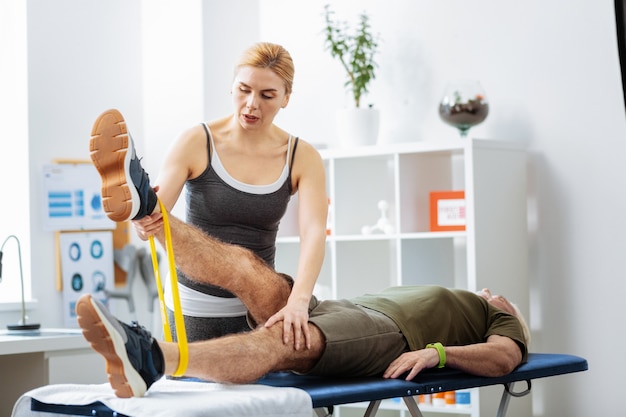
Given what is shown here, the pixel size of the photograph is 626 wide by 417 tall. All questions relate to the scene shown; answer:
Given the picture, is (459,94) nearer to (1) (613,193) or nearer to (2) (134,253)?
(1) (613,193)

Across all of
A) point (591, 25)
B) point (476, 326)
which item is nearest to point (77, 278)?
point (476, 326)

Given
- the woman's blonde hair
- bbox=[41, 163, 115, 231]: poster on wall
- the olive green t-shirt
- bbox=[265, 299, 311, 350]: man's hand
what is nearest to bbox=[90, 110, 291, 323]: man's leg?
bbox=[265, 299, 311, 350]: man's hand

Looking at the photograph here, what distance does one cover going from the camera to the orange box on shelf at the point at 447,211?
367cm

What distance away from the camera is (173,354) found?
1.95 meters

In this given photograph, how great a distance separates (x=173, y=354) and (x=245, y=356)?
215 mm

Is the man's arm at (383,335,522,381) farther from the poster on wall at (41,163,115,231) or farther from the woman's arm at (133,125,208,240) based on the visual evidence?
the poster on wall at (41,163,115,231)

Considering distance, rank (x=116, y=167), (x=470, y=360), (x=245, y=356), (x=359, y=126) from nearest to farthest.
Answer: (x=116, y=167)
(x=245, y=356)
(x=470, y=360)
(x=359, y=126)

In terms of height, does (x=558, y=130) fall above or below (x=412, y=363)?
above

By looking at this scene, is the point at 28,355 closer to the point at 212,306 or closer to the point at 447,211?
the point at 212,306

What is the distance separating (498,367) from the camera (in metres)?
2.49

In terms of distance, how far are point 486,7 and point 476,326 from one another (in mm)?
1644

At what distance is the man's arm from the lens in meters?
2.35

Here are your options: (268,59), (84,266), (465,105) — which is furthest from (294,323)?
(84,266)

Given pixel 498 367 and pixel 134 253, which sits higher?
pixel 134 253
